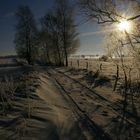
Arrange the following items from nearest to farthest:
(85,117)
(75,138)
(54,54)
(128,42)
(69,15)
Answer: (75,138), (85,117), (128,42), (69,15), (54,54)

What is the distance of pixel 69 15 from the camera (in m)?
51.0

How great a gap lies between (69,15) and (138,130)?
4349 cm

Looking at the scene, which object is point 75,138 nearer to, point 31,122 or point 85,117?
point 31,122

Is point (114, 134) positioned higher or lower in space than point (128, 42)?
lower

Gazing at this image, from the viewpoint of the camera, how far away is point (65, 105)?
40.5 feet

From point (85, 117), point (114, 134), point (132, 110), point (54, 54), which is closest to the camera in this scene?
point (114, 134)

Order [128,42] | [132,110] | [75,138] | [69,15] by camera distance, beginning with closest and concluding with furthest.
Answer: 1. [75,138]
2. [132,110]
3. [128,42]
4. [69,15]

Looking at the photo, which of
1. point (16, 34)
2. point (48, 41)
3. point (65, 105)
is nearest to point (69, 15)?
point (48, 41)

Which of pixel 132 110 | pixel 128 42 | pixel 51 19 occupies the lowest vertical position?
pixel 132 110

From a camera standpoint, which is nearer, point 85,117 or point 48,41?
point 85,117

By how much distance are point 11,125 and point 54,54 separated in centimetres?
4974

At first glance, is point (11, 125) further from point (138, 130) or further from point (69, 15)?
point (69, 15)

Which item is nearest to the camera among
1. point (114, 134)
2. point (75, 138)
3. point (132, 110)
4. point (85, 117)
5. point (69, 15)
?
point (75, 138)

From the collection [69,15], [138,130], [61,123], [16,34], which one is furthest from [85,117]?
[16,34]
